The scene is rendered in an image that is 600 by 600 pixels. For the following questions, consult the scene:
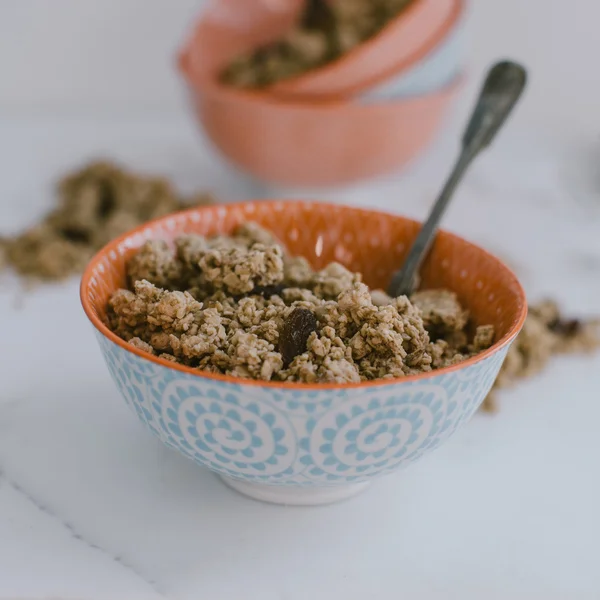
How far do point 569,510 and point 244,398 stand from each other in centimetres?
30

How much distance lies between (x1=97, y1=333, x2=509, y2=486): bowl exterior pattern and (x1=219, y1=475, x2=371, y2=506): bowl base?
57mm

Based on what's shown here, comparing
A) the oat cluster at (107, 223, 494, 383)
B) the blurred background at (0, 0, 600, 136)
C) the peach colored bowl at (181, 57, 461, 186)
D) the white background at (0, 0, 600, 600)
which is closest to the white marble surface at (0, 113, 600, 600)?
the white background at (0, 0, 600, 600)

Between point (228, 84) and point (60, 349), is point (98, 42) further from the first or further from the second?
point (60, 349)

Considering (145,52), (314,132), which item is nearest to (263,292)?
(314,132)

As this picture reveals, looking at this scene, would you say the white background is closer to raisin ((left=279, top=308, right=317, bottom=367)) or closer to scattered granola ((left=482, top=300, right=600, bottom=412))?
scattered granola ((left=482, top=300, right=600, bottom=412))

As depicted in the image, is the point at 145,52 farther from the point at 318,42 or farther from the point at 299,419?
the point at 299,419

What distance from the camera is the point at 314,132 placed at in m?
0.99

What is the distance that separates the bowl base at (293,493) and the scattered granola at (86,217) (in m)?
0.44

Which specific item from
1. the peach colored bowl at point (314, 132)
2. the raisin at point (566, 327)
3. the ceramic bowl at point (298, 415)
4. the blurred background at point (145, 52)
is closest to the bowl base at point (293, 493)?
the ceramic bowl at point (298, 415)

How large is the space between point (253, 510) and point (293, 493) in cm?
3

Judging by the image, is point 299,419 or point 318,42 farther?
point 318,42

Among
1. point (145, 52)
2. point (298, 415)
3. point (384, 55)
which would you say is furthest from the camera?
point (145, 52)

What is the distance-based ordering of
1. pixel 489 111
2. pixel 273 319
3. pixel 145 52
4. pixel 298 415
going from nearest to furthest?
pixel 298 415 < pixel 273 319 < pixel 489 111 < pixel 145 52

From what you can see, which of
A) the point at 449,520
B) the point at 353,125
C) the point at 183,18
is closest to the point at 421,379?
the point at 449,520
